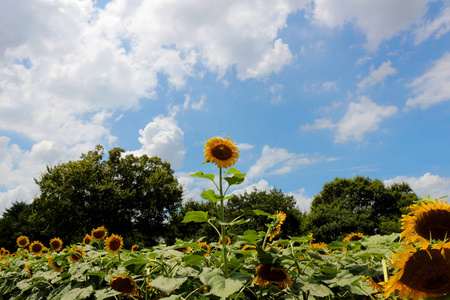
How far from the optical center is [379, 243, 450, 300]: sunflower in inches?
38.4

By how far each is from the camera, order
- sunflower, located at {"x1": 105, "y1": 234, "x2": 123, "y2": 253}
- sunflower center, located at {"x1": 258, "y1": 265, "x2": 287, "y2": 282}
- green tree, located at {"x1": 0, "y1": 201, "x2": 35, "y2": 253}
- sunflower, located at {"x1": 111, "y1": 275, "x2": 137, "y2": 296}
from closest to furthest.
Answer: sunflower center, located at {"x1": 258, "y1": 265, "x2": 287, "y2": 282} → sunflower, located at {"x1": 111, "y1": 275, "x2": 137, "y2": 296} → sunflower, located at {"x1": 105, "y1": 234, "x2": 123, "y2": 253} → green tree, located at {"x1": 0, "y1": 201, "x2": 35, "y2": 253}

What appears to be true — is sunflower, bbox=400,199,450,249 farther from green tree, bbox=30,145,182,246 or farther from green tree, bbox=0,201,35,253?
green tree, bbox=0,201,35,253

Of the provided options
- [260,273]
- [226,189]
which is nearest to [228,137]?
[226,189]

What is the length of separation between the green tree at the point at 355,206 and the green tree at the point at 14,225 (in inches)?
1141

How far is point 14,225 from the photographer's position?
114 ft

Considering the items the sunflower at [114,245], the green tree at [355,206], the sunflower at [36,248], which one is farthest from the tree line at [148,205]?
the sunflower at [114,245]

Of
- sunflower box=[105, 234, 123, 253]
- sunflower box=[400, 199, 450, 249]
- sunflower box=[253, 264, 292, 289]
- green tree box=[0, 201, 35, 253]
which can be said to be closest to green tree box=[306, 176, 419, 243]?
sunflower box=[105, 234, 123, 253]

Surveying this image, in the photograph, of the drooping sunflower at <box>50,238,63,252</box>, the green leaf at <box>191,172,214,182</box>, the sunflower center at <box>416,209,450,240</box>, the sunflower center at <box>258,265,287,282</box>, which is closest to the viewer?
the sunflower center at <box>416,209,450,240</box>

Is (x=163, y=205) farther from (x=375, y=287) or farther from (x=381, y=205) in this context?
(x=375, y=287)

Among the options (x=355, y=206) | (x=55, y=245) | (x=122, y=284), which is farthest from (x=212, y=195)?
(x=355, y=206)

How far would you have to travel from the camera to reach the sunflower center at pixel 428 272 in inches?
38.2

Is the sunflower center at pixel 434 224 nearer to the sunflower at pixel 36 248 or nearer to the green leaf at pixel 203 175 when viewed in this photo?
the green leaf at pixel 203 175

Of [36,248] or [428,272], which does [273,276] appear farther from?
[36,248]

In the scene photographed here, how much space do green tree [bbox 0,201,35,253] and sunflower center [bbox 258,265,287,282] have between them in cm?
3581
